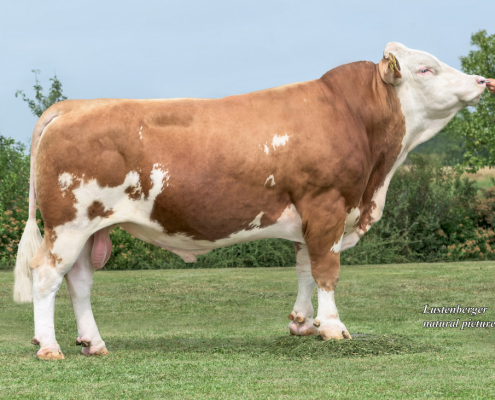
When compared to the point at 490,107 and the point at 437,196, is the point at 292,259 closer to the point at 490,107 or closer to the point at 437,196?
the point at 437,196

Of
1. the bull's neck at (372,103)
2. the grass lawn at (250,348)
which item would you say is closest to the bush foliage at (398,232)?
the grass lawn at (250,348)

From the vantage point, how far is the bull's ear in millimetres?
6375

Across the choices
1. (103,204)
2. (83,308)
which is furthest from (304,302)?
(103,204)

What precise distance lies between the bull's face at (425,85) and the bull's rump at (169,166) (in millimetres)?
1160

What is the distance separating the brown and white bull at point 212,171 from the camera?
5766 millimetres

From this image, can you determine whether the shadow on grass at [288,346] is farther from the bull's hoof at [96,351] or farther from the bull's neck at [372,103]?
the bull's neck at [372,103]

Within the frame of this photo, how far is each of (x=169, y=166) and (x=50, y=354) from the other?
180 centimetres

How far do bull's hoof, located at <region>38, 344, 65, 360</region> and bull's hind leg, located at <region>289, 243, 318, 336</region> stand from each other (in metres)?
2.12

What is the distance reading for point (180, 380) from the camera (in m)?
4.93

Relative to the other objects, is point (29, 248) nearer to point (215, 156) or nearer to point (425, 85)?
point (215, 156)

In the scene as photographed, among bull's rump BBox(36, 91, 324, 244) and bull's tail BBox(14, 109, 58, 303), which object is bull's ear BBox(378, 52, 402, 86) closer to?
bull's rump BBox(36, 91, 324, 244)

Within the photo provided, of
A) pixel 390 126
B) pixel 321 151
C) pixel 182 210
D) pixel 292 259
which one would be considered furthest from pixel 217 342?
pixel 292 259

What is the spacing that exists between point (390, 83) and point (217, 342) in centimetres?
285

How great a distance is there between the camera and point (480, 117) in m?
25.3
